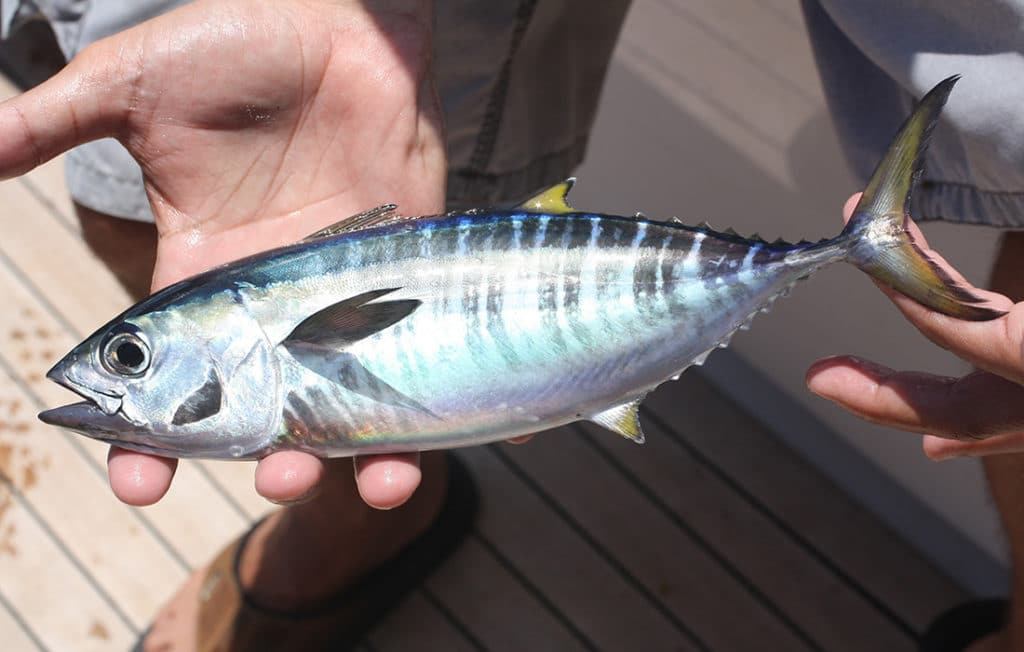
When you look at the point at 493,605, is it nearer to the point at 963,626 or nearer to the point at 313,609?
the point at 313,609

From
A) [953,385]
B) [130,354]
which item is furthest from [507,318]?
[953,385]

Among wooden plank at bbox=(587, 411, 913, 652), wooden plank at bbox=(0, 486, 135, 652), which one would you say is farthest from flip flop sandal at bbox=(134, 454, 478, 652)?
wooden plank at bbox=(587, 411, 913, 652)

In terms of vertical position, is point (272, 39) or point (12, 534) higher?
point (272, 39)

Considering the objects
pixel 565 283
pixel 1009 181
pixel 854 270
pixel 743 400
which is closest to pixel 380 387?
pixel 565 283

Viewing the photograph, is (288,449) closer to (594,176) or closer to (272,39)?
(272,39)

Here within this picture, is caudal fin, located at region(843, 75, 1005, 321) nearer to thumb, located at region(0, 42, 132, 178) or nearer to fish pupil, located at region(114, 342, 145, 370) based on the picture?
fish pupil, located at region(114, 342, 145, 370)

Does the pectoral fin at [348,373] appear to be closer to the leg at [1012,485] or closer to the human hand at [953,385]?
the human hand at [953,385]
